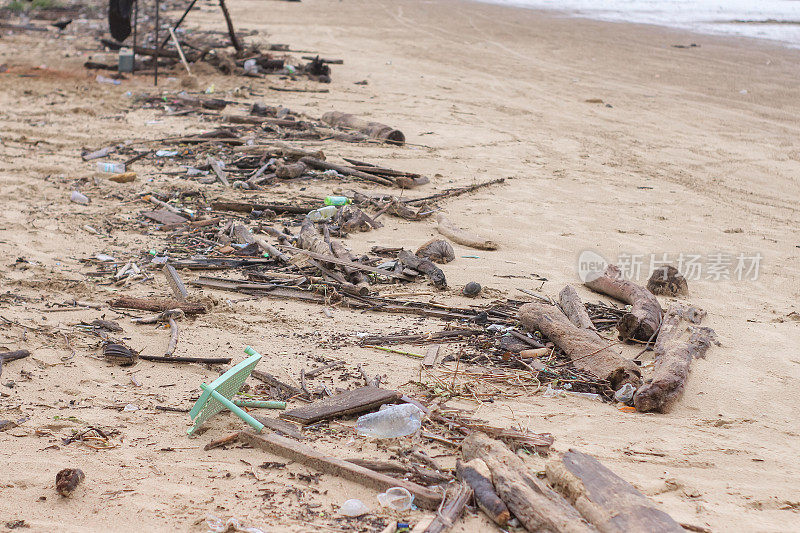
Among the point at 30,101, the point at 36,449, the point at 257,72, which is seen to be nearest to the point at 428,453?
the point at 36,449

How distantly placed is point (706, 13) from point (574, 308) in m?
25.0

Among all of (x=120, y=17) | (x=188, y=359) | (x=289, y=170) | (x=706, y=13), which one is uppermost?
(x=706, y=13)

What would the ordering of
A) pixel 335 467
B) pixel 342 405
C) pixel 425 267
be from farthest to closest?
1. pixel 425 267
2. pixel 342 405
3. pixel 335 467

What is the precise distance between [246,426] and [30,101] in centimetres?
942

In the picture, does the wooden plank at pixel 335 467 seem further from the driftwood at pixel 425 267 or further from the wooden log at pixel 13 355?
the driftwood at pixel 425 267

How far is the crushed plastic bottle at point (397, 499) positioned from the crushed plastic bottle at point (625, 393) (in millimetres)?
1475

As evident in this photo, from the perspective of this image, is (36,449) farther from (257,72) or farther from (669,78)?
(669,78)

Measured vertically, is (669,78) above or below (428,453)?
above

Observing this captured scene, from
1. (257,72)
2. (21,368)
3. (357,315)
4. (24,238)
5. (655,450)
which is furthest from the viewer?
(257,72)

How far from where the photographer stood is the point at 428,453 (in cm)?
307

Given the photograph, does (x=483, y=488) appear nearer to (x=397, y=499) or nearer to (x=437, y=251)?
(x=397, y=499)

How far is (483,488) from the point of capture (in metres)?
2.74

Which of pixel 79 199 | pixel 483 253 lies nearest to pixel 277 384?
pixel 483 253

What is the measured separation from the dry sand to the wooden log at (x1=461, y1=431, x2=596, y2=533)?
0.15 m
